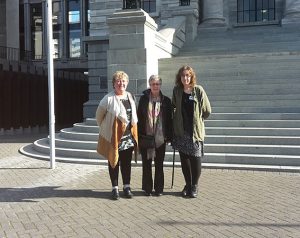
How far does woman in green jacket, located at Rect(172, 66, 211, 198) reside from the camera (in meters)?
6.45

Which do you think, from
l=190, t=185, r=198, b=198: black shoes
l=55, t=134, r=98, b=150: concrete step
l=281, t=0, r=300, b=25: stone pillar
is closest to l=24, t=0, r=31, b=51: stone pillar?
l=281, t=0, r=300, b=25: stone pillar

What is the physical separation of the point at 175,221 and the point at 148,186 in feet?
4.43

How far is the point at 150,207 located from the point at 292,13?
17239mm

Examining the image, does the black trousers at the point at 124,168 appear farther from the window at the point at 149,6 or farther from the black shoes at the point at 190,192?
the window at the point at 149,6

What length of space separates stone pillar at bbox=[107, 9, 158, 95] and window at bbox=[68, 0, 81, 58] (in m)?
29.4

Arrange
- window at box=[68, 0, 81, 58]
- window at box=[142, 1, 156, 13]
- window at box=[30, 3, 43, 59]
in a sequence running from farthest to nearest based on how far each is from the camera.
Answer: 1. window at box=[30, 3, 43, 59]
2. window at box=[68, 0, 81, 58]
3. window at box=[142, 1, 156, 13]

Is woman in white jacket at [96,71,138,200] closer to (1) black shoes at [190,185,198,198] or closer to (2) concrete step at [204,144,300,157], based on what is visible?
(1) black shoes at [190,185,198,198]

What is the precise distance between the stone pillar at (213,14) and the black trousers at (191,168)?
A: 627 inches

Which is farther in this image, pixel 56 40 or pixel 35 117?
pixel 56 40

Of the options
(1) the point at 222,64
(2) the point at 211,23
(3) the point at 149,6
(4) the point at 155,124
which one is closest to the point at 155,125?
(4) the point at 155,124

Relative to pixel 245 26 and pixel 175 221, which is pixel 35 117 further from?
pixel 175 221

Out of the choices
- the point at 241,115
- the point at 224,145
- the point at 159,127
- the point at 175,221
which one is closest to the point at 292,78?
the point at 241,115

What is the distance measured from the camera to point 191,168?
21.6 feet

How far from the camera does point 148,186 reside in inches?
262
